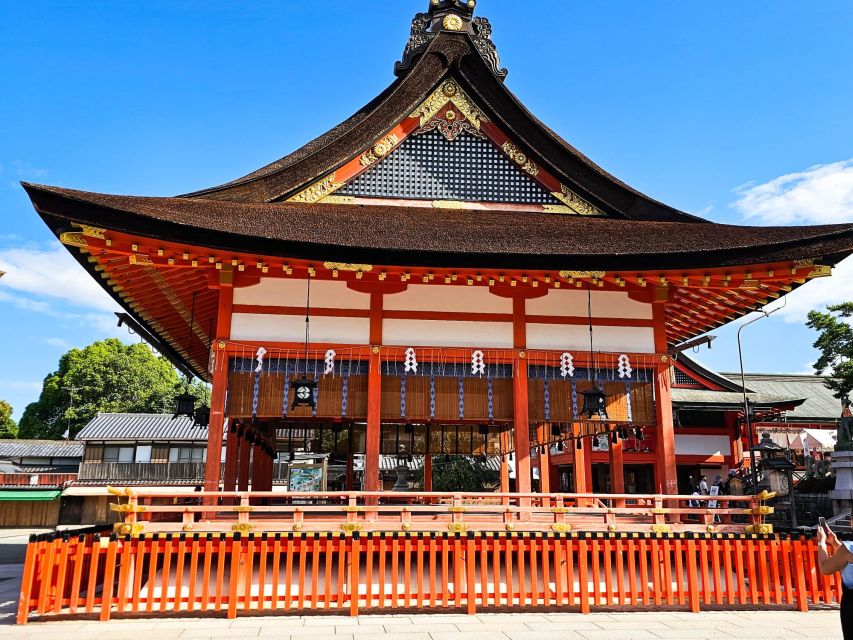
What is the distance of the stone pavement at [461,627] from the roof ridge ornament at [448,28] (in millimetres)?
10933

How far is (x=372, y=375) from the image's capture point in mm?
10938

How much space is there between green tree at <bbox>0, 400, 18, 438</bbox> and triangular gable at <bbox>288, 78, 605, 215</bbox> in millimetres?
54477

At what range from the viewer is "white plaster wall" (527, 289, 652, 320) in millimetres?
11734

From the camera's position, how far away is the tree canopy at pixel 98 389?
163 ft

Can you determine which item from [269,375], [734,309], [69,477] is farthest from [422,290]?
[69,477]

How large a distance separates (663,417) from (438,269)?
16.1 feet

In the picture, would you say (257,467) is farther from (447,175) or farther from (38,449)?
(38,449)

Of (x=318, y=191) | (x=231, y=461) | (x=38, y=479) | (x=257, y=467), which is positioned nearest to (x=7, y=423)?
(x=38, y=479)

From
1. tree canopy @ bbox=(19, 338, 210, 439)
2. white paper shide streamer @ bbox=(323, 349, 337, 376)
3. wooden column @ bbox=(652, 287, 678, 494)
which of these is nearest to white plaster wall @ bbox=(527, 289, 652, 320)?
wooden column @ bbox=(652, 287, 678, 494)

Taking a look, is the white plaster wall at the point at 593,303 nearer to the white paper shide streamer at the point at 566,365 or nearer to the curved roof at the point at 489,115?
the white paper shide streamer at the point at 566,365

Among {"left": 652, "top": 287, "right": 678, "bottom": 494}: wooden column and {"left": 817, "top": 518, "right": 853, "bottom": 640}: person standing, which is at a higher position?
{"left": 652, "top": 287, "right": 678, "bottom": 494}: wooden column

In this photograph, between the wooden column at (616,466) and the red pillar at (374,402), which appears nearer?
the red pillar at (374,402)

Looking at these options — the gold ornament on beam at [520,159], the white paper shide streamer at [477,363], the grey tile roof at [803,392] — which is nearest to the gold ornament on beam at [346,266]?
the white paper shide streamer at [477,363]

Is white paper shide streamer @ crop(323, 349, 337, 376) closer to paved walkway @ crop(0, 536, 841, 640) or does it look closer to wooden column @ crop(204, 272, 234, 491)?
wooden column @ crop(204, 272, 234, 491)
